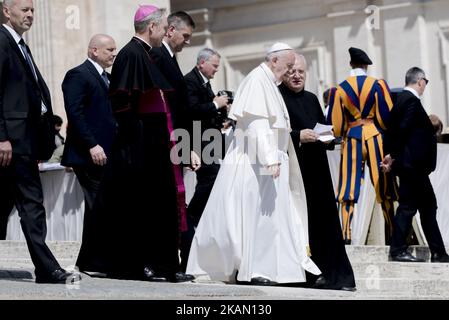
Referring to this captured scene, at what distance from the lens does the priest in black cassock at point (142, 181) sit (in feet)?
30.6

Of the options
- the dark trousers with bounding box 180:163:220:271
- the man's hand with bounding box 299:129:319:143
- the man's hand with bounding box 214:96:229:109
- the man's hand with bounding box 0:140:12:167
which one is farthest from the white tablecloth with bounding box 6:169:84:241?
the man's hand with bounding box 0:140:12:167

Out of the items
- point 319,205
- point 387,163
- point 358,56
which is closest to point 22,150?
point 319,205

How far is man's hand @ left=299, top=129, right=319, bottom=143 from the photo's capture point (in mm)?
9938

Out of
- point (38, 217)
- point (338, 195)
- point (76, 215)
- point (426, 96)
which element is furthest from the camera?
point (426, 96)

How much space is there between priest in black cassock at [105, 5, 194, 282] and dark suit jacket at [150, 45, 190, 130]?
153 mm

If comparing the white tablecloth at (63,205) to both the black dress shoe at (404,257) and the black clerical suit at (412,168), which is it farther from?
the black dress shoe at (404,257)

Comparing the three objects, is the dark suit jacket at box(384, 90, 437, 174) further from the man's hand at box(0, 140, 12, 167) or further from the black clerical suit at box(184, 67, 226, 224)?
the man's hand at box(0, 140, 12, 167)

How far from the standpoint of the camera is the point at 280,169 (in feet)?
32.1

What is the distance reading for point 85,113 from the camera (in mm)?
10680

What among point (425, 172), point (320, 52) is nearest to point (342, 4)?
point (320, 52)

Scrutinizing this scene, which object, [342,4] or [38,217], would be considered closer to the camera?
[38,217]

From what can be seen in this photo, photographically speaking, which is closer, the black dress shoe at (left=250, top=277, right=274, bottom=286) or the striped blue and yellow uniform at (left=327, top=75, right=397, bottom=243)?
the black dress shoe at (left=250, top=277, right=274, bottom=286)
